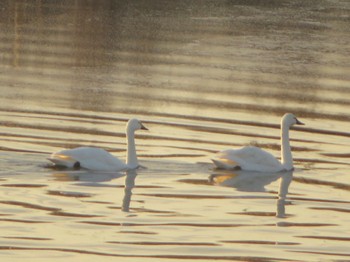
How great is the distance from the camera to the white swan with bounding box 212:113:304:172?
16047 millimetres

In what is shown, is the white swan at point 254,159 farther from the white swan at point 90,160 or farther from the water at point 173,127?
the white swan at point 90,160

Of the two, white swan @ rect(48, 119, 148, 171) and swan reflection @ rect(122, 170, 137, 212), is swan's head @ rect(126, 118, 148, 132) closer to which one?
white swan @ rect(48, 119, 148, 171)

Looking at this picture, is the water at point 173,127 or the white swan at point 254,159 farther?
the white swan at point 254,159

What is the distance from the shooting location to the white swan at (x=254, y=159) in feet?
Result: 52.6

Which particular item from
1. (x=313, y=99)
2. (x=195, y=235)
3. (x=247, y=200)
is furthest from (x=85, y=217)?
Answer: (x=313, y=99)

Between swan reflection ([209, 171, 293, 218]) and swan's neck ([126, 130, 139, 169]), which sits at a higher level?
swan's neck ([126, 130, 139, 169])

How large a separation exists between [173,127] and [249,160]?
2.29 meters

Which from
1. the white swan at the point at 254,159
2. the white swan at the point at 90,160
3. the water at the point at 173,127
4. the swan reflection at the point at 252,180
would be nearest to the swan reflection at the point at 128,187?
the water at the point at 173,127

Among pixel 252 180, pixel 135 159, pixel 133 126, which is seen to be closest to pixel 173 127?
pixel 133 126

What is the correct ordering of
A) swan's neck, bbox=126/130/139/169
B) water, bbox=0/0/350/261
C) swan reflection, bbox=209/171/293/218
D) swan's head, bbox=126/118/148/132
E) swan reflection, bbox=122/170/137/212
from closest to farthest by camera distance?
water, bbox=0/0/350/261
swan reflection, bbox=122/170/137/212
swan reflection, bbox=209/171/293/218
swan's neck, bbox=126/130/139/169
swan's head, bbox=126/118/148/132

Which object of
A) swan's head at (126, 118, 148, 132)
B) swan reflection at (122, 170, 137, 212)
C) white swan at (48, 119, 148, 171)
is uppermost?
swan's head at (126, 118, 148, 132)

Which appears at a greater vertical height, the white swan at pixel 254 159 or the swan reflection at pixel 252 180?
the white swan at pixel 254 159

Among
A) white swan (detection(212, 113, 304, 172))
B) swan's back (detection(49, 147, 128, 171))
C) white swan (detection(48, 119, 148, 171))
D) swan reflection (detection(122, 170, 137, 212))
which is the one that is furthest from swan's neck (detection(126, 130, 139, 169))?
white swan (detection(212, 113, 304, 172))

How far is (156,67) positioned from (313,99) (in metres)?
3.79
